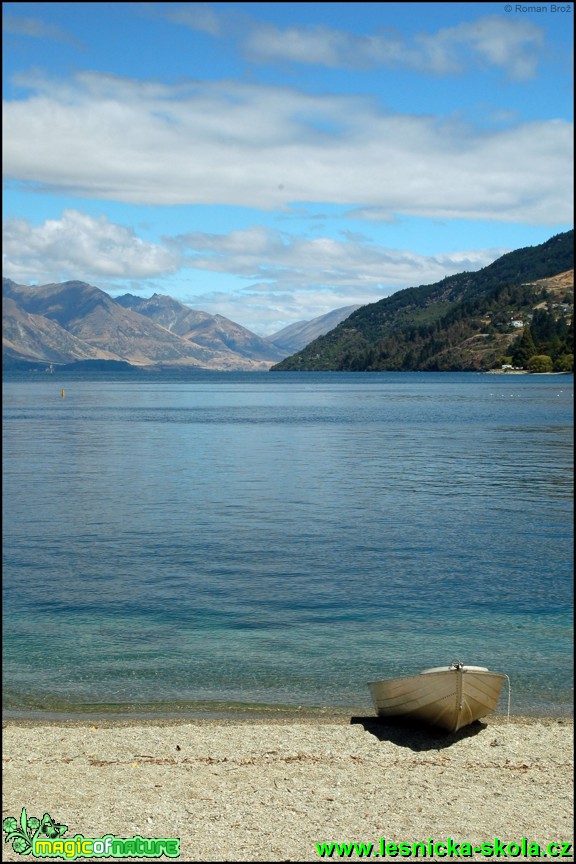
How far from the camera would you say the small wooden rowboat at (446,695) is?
66.1 feet

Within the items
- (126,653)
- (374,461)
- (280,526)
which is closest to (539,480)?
(374,461)

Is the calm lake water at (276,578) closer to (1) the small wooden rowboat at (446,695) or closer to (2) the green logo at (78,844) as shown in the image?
(1) the small wooden rowboat at (446,695)

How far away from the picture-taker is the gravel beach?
15227 mm

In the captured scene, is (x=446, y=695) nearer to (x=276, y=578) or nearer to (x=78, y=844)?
(x=78, y=844)

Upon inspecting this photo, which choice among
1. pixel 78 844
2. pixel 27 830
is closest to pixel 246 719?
pixel 78 844

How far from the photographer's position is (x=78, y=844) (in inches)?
577

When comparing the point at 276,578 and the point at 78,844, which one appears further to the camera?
the point at 276,578

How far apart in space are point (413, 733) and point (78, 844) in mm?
9070

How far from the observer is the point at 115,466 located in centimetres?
7931

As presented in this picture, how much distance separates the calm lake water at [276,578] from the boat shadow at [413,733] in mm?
1055

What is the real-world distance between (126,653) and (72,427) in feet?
339

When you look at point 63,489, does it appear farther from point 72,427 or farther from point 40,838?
point 72,427

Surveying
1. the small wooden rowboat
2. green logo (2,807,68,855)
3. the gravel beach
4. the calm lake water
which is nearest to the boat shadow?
the gravel beach

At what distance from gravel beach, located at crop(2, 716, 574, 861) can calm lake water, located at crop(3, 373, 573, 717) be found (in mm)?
2128
